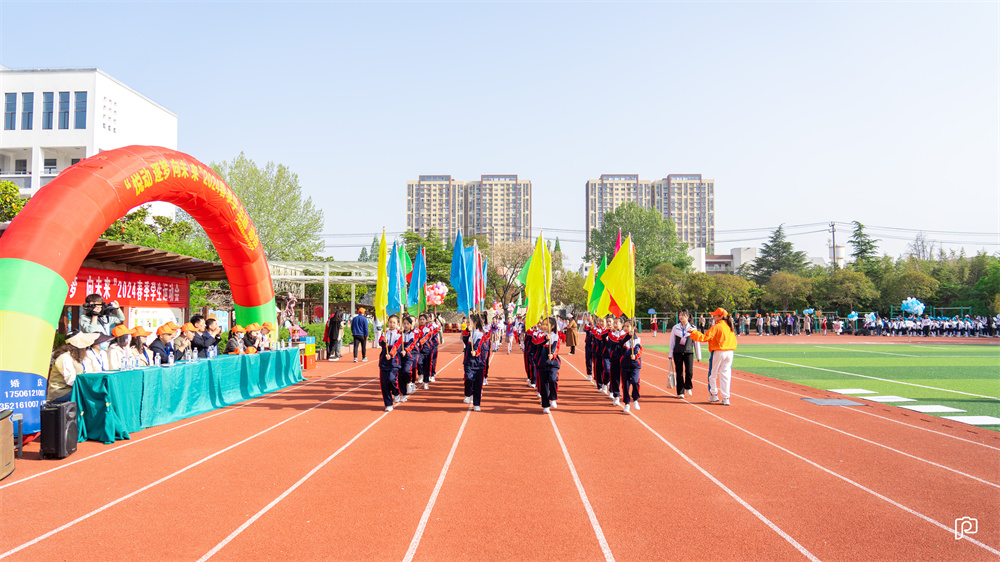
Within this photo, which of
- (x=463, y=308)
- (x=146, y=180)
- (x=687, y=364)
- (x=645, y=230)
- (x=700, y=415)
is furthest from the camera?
(x=645, y=230)

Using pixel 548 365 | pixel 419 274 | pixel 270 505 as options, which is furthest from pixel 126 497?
pixel 419 274

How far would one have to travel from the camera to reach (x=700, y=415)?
996cm

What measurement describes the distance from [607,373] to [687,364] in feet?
5.47

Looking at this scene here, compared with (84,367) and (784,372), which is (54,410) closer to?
(84,367)

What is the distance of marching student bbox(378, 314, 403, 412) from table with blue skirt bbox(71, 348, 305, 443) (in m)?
3.01

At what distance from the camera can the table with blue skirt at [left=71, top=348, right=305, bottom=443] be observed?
7500mm

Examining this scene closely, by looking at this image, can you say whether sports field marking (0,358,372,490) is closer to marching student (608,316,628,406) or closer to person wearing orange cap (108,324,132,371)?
person wearing orange cap (108,324,132,371)

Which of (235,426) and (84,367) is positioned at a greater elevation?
(84,367)

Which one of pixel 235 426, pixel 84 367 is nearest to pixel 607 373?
pixel 235 426

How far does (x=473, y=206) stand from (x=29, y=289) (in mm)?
105108

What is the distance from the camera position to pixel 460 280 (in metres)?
15.2

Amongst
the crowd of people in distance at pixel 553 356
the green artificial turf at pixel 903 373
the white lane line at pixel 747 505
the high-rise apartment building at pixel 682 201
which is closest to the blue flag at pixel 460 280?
the crowd of people in distance at pixel 553 356

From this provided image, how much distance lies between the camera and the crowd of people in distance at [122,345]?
7.76 m

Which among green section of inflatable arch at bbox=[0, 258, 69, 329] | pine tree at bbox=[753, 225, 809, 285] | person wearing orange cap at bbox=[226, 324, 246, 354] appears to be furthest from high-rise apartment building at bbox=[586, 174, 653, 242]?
green section of inflatable arch at bbox=[0, 258, 69, 329]
